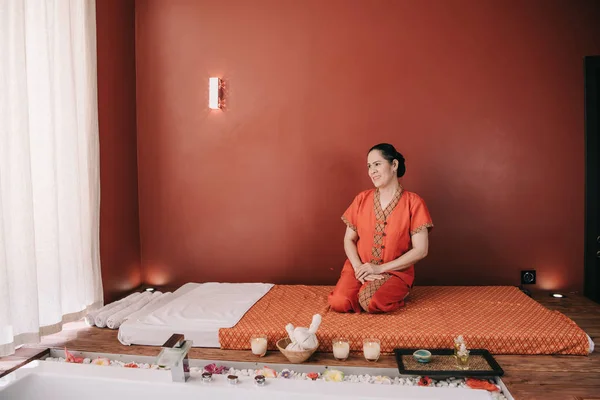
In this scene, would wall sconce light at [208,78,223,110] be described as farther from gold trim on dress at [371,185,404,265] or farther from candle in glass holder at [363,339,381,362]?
candle in glass holder at [363,339,381,362]

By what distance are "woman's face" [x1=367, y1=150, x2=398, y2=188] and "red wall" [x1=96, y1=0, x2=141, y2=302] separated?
5.93 ft

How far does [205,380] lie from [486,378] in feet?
3.83

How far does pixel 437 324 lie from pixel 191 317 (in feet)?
4.24

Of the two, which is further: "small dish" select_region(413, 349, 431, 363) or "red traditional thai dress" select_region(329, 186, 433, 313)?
"red traditional thai dress" select_region(329, 186, 433, 313)

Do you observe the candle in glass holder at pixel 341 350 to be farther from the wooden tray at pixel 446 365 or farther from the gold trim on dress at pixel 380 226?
the gold trim on dress at pixel 380 226

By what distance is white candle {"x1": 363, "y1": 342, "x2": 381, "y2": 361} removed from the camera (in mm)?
2037

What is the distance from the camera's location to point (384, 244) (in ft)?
8.64

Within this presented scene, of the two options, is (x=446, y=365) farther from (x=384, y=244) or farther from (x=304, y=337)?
(x=384, y=244)

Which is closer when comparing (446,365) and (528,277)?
(446,365)

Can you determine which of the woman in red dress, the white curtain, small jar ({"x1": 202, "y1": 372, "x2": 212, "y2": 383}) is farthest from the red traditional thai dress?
the white curtain

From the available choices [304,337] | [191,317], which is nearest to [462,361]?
[304,337]

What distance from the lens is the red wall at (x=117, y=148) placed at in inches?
120

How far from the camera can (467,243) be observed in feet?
10.5

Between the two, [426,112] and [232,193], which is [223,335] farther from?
[426,112]
